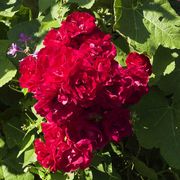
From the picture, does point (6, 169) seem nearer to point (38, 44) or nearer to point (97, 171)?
point (97, 171)

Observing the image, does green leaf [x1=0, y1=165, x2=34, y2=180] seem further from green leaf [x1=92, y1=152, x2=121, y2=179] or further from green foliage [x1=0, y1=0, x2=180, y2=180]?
green leaf [x1=92, y1=152, x2=121, y2=179]

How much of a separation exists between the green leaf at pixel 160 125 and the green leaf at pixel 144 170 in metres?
0.14

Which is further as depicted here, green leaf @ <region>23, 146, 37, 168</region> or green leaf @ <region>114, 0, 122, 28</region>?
green leaf @ <region>23, 146, 37, 168</region>

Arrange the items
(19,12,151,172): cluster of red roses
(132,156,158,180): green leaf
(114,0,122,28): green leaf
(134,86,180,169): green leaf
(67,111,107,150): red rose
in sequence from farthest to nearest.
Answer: (132,156,158,180): green leaf → (134,86,180,169): green leaf → (114,0,122,28): green leaf → (67,111,107,150): red rose → (19,12,151,172): cluster of red roses

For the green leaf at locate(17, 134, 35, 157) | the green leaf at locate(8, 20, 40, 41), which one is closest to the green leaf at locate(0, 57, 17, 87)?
the green leaf at locate(8, 20, 40, 41)

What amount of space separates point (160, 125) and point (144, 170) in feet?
0.71

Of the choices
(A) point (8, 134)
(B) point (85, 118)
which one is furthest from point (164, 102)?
(A) point (8, 134)

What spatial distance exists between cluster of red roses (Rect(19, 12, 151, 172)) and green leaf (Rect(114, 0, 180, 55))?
106 millimetres

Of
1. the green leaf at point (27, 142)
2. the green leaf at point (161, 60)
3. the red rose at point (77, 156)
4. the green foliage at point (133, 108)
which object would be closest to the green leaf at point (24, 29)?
the green foliage at point (133, 108)

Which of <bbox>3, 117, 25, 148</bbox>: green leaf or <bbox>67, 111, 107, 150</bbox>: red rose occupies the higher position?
<bbox>67, 111, 107, 150</bbox>: red rose

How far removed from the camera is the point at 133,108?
6.73 ft

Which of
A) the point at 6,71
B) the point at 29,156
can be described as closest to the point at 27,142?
the point at 29,156

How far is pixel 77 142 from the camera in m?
1.68

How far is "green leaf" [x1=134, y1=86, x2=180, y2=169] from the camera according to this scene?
1.98m
